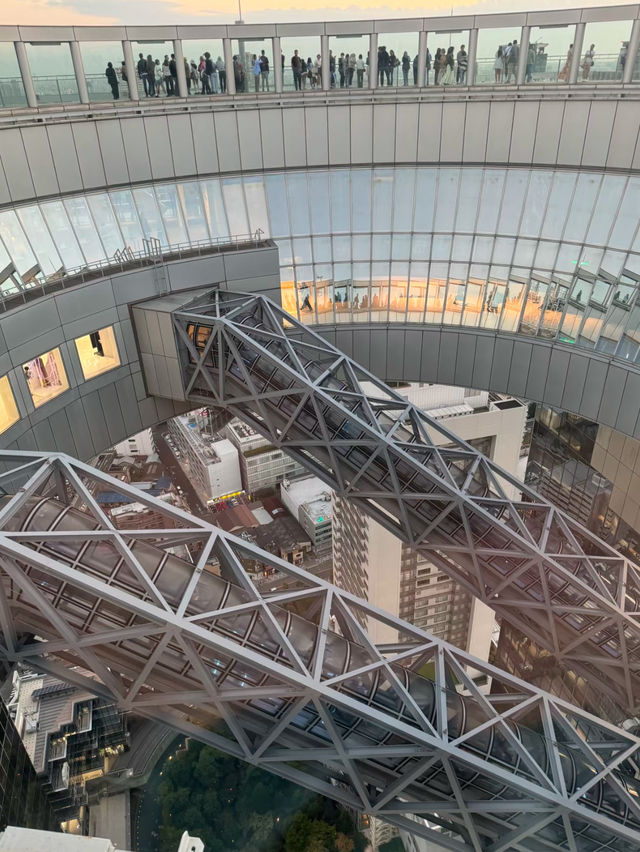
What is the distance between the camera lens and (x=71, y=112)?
23406 millimetres

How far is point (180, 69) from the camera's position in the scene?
25438 mm

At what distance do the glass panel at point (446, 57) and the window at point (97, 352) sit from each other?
1883 cm

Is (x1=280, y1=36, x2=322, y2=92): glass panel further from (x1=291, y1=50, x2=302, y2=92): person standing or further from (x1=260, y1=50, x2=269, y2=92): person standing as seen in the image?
(x1=260, y1=50, x2=269, y2=92): person standing

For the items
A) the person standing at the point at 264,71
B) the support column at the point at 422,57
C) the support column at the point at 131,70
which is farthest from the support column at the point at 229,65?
the support column at the point at 422,57

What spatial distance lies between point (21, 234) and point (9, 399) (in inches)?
255

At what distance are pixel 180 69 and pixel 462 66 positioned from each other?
1265 cm

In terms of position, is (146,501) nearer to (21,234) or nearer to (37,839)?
(37,839)

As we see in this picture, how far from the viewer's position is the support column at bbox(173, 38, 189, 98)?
981 inches

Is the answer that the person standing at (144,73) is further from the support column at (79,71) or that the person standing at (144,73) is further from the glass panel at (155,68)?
the support column at (79,71)

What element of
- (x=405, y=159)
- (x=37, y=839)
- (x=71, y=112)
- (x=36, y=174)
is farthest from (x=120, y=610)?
(x=405, y=159)

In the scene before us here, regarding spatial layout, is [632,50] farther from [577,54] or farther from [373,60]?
[373,60]

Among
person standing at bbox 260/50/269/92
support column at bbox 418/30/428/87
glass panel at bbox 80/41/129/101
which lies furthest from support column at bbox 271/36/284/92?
glass panel at bbox 80/41/129/101

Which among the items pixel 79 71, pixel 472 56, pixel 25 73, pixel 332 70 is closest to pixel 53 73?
pixel 79 71

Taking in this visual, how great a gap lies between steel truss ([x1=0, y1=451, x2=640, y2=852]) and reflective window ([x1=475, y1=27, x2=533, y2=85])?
79.4 ft
